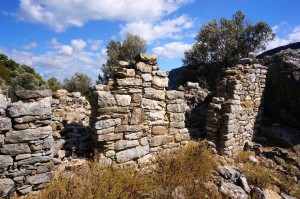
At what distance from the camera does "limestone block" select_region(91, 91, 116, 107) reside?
4.53m

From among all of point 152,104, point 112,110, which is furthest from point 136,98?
point 112,110

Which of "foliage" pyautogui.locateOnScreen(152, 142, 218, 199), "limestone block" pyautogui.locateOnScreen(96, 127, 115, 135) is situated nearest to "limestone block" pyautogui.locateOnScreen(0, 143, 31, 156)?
"limestone block" pyautogui.locateOnScreen(96, 127, 115, 135)

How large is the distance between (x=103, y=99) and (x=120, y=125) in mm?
684

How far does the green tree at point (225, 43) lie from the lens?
16.9 meters

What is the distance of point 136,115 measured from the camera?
5020mm

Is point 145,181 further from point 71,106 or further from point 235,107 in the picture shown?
point 71,106

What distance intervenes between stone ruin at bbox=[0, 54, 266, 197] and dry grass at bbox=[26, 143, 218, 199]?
0.38 m

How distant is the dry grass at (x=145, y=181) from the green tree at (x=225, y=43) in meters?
12.1

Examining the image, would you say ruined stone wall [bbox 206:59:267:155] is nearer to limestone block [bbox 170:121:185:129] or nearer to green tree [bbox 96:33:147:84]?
limestone block [bbox 170:121:185:129]

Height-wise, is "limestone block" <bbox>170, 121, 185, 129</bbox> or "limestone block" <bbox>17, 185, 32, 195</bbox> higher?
"limestone block" <bbox>170, 121, 185, 129</bbox>

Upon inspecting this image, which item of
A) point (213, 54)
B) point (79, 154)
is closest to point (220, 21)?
point (213, 54)

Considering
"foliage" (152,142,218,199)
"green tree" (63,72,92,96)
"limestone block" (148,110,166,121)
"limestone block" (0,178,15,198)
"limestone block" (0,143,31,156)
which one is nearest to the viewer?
"limestone block" (0,178,15,198)

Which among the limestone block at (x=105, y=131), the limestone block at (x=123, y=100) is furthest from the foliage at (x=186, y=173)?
the limestone block at (x=123, y=100)

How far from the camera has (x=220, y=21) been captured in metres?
17.5
